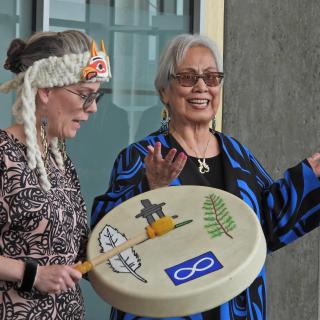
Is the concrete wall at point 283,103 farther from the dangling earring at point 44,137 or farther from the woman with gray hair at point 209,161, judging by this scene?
the dangling earring at point 44,137

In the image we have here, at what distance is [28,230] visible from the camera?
2902mm

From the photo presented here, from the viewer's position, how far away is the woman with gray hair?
11.7 feet

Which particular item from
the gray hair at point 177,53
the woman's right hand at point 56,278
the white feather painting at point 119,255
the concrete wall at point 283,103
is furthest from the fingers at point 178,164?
the concrete wall at point 283,103

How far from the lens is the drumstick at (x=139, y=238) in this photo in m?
2.88

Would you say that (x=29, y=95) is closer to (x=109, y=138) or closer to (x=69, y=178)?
(x=69, y=178)

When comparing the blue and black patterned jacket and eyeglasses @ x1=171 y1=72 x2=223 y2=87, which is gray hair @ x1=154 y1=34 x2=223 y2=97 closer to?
eyeglasses @ x1=171 y1=72 x2=223 y2=87

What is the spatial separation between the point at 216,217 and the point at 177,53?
2.87ft

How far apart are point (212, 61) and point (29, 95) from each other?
3.22ft

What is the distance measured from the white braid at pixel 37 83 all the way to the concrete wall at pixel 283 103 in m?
2.98

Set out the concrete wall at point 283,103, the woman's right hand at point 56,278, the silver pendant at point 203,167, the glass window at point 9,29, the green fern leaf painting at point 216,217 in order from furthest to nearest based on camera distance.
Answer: the concrete wall at point 283,103, the glass window at point 9,29, the silver pendant at point 203,167, the green fern leaf painting at point 216,217, the woman's right hand at point 56,278

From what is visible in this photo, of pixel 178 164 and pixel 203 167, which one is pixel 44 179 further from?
pixel 203 167

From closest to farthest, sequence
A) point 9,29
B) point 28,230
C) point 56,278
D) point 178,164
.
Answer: point 56,278, point 28,230, point 178,164, point 9,29

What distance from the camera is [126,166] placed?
3543 mm

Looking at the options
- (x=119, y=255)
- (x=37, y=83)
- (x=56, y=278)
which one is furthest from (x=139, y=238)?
(x=37, y=83)
